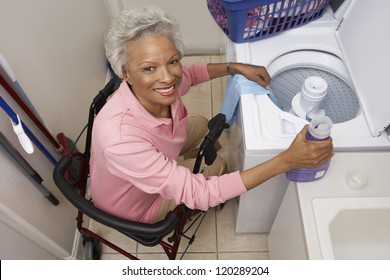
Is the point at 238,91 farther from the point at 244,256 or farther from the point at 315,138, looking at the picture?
the point at 244,256

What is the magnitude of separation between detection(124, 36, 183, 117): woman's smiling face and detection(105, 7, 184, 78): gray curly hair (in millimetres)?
17

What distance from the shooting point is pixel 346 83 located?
1.51 m

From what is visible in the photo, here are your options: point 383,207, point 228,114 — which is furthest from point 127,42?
point 383,207

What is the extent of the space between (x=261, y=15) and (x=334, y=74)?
0.45 m

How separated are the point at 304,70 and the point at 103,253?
1.44 metres

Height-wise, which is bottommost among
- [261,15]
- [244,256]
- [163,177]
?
[244,256]

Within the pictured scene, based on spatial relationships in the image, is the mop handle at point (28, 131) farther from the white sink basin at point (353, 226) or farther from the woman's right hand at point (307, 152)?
the white sink basin at point (353, 226)

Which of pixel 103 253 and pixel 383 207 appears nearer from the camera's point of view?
pixel 383 207

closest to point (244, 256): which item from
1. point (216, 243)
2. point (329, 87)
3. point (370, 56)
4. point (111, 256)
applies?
point (216, 243)

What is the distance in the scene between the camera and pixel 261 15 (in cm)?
138

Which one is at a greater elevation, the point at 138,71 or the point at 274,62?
the point at 138,71

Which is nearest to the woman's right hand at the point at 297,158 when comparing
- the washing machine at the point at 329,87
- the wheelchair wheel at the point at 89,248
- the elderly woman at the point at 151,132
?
the elderly woman at the point at 151,132

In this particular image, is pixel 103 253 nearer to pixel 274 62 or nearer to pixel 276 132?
pixel 276 132

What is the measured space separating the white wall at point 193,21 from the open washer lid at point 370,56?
3.43 ft
